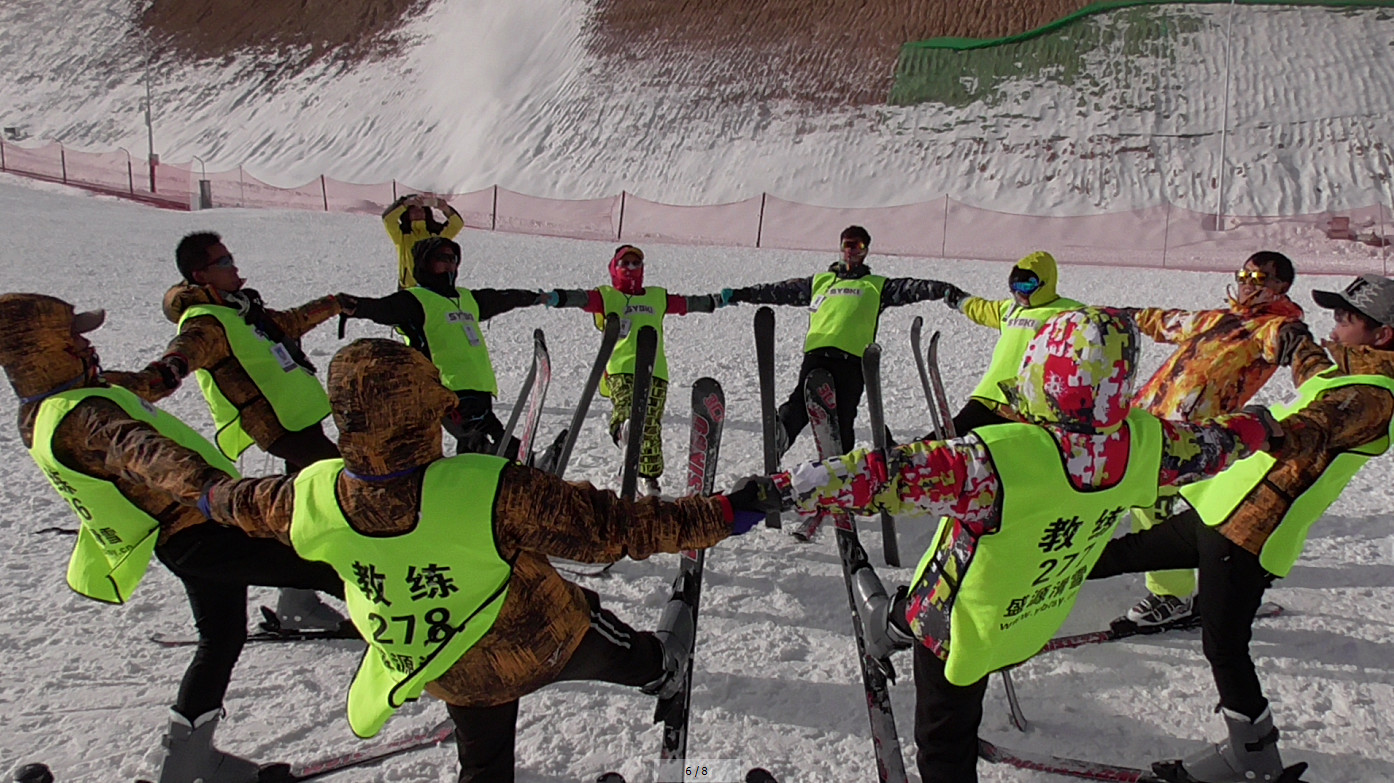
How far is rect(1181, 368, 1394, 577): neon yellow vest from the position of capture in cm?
264

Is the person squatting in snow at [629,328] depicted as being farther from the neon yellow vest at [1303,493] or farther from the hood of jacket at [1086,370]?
the hood of jacket at [1086,370]

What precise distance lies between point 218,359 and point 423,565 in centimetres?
245

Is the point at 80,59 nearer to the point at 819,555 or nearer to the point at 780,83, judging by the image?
the point at 780,83

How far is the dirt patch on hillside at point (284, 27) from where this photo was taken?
47656mm

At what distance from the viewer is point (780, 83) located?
38469mm

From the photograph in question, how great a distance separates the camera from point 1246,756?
2686 mm

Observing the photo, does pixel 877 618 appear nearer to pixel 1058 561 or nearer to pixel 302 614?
pixel 1058 561

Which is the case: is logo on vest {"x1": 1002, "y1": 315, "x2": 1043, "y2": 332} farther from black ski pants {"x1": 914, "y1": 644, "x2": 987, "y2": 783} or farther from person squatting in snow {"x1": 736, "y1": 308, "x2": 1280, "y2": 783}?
black ski pants {"x1": 914, "y1": 644, "x2": 987, "y2": 783}

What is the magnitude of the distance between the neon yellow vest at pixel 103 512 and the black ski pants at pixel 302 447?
1213 mm

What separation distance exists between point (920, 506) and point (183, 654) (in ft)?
10.6

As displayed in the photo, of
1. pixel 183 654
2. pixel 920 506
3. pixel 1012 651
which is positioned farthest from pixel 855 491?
pixel 183 654

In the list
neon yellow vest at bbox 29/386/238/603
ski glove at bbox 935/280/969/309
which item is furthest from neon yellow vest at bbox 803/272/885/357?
neon yellow vest at bbox 29/386/238/603

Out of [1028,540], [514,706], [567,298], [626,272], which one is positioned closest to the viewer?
[1028,540]

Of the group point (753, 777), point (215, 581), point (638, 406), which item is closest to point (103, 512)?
point (215, 581)
